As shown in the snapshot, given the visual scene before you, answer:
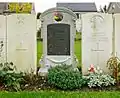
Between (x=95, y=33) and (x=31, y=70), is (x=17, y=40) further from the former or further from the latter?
(x=95, y=33)

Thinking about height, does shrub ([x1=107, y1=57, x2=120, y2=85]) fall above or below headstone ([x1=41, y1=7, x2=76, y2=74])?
below

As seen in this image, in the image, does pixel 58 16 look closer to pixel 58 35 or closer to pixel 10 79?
pixel 58 35

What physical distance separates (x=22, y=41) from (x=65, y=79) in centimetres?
216

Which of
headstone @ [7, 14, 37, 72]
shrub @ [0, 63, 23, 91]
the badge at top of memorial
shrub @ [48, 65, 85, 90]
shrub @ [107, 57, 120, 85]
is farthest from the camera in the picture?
headstone @ [7, 14, 37, 72]

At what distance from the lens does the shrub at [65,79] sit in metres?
8.19

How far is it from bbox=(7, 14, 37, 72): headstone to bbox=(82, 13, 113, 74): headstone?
4.94 feet

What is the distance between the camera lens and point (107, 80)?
8.50 m

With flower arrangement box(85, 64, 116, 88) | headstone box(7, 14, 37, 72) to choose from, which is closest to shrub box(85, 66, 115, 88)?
flower arrangement box(85, 64, 116, 88)

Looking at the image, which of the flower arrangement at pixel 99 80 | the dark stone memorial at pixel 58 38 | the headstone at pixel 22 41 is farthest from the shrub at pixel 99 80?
the headstone at pixel 22 41

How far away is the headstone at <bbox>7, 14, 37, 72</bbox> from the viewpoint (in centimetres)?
970

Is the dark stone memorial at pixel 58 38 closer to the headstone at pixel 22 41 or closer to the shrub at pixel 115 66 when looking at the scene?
the headstone at pixel 22 41

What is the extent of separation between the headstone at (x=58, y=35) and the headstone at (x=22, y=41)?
0.35 m

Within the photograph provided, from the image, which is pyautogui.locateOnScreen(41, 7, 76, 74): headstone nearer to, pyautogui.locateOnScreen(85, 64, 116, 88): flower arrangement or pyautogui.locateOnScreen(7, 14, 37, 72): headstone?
pyautogui.locateOnScreen(7, 14, 37, 72): headstone

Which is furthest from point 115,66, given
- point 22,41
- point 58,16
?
point 22,41
